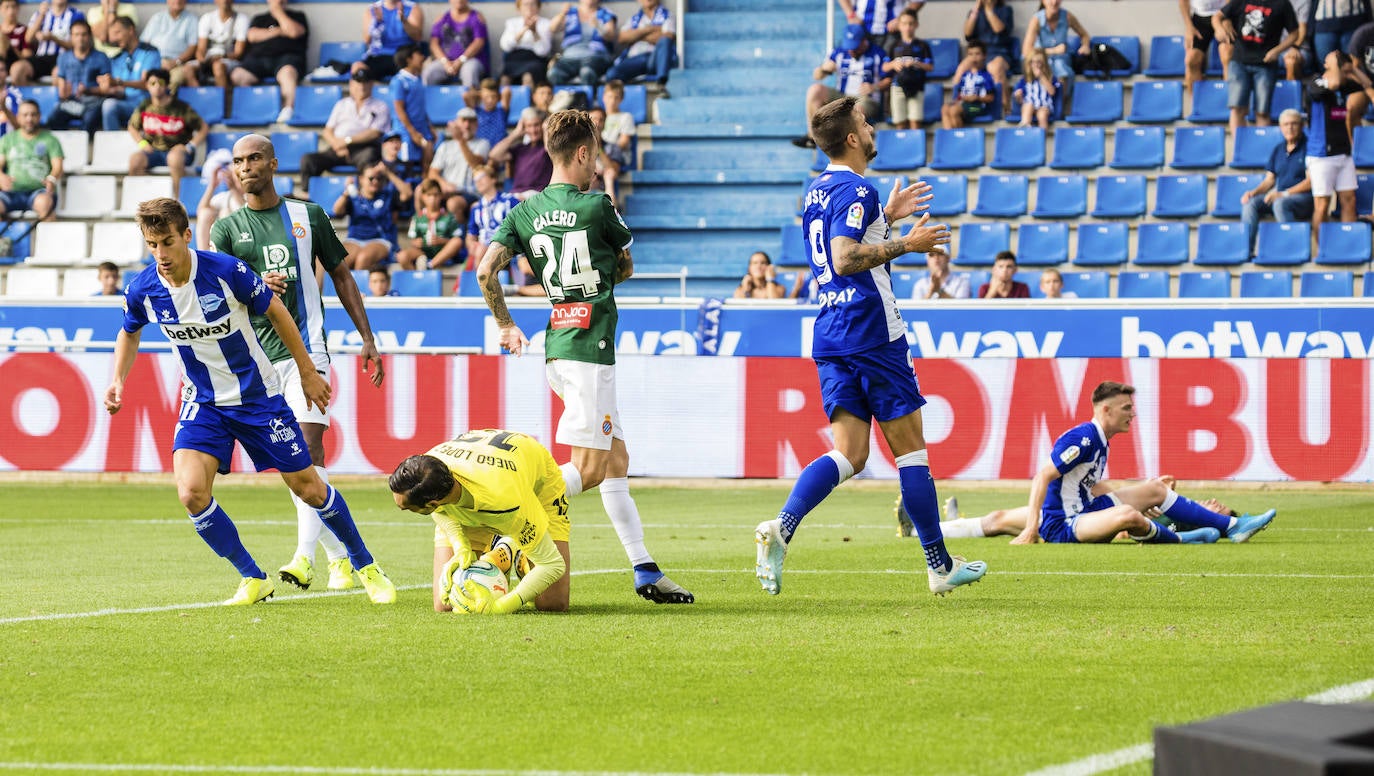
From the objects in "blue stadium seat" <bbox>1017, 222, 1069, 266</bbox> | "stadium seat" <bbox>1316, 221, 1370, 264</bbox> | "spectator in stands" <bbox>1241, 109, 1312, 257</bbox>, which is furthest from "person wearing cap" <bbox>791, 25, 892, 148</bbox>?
"stadium seat" <bbox>1316, 221, 1370, 264</bbox>

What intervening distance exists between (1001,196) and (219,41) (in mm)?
11478

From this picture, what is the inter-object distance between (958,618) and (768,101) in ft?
54.8

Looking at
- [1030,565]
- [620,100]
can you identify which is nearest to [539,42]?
[620,100]

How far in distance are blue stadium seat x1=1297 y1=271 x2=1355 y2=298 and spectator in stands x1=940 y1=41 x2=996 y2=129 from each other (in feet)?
15.0

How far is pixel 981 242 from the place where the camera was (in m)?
20.1

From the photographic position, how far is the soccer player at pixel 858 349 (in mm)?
7800

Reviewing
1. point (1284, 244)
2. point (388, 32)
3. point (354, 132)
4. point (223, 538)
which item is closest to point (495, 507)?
point (223, 538)

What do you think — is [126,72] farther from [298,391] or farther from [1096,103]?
[298,391]

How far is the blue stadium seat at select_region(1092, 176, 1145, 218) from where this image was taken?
66.3 ft

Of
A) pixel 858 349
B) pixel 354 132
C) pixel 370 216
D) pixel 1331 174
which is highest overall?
pixel 354 132

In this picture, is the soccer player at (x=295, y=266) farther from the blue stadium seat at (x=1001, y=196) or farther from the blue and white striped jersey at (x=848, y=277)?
the blue stadium seat at (x=1001, y=196)

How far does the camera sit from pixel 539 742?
4512mm

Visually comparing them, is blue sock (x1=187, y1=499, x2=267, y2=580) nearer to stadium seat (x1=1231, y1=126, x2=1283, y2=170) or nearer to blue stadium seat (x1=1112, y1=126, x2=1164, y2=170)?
blue stadium seat (x1=1112, y1=126, x2=1164, y2=170)

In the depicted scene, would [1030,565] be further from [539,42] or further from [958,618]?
[539,42]
